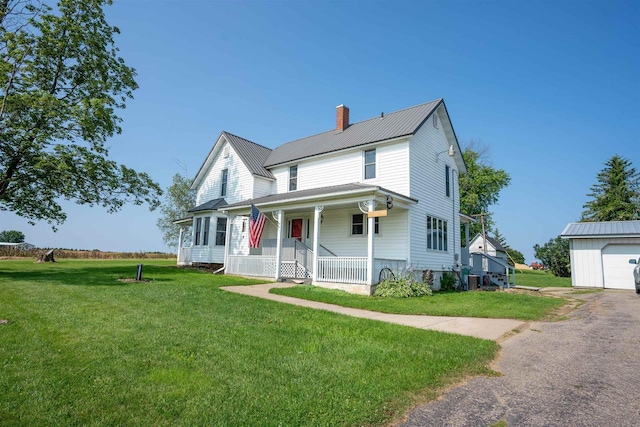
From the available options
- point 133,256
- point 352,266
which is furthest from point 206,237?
point 133,256

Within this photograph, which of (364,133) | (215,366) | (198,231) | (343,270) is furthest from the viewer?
(198,231)

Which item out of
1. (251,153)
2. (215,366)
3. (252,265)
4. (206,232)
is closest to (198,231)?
(206,232)

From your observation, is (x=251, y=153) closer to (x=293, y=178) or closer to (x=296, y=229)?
(x=293, y=178)

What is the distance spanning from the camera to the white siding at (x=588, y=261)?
1867 cm

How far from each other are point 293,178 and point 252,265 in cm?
552

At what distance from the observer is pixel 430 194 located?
654 inches

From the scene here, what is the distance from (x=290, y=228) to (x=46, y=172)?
1188 centimetres

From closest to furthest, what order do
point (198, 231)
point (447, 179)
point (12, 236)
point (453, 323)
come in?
point (453, 323) → point (447, 179) → point (198, 231) → point (12, 236)

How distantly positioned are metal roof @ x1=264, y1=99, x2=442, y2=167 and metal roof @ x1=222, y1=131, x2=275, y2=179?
1.90ft

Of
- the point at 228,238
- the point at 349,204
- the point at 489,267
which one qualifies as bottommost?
the point at 489,267

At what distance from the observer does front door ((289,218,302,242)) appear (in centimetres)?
1884

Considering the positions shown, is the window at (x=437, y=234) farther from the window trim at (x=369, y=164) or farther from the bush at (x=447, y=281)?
the window trim at (x=369, y=164)

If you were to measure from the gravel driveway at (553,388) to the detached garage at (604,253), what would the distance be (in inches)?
585

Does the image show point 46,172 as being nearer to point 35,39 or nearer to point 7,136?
point 7,136
